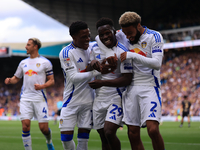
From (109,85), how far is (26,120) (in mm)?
2662

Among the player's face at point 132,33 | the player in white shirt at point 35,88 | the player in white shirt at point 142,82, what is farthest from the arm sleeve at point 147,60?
the player in white shirt at point 35,88

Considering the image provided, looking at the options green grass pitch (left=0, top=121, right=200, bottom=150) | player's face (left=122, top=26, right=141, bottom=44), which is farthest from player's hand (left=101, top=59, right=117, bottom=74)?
green grass pitch (left=0, top=121, right=200, bottom=150)

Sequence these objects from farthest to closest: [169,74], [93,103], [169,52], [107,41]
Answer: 1. [169,52]
2. [169,74]
3. [93,103]
4. [107,41]

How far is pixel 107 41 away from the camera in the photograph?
4.20 metres

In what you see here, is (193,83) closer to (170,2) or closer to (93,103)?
(170,2)

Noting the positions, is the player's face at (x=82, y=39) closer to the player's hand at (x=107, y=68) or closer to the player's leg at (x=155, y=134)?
the player's hand at (x=107, y=68)

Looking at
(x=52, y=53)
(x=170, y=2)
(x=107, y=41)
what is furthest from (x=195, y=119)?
(x=107, y=41)

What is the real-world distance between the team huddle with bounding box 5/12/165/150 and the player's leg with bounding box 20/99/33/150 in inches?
62.2

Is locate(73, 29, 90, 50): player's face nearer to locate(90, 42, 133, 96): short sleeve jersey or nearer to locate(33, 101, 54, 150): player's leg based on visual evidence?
locate(90, 42, 133, 96): short sleeve jersey

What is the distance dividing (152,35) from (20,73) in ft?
11.9

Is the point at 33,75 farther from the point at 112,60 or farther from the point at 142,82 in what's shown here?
the point at 142,82

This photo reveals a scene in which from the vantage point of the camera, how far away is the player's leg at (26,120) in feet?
19.3

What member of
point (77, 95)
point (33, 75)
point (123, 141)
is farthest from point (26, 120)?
point (123, 141)

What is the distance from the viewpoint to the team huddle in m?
3.99
